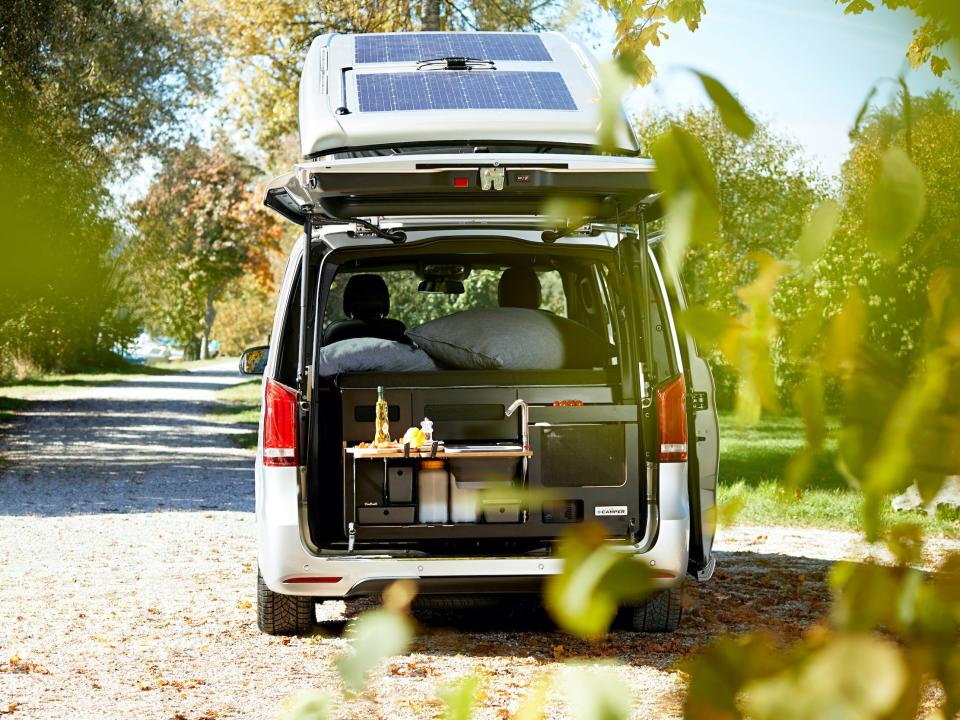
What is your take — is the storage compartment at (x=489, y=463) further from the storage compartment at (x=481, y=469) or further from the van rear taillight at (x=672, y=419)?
the van rear taillight at (x=672, y=419)

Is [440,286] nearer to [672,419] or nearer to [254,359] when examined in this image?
[254,359]

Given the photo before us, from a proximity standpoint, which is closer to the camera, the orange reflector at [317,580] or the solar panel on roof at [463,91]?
the orange reflector at [317,580]

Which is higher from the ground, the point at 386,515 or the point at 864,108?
the point at 864,108

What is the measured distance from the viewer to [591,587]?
2.45 feet

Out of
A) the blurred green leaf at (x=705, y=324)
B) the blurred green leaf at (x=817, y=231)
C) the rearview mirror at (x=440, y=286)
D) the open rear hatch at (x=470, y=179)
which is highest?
the open rear hatch at (x=470, y=179)

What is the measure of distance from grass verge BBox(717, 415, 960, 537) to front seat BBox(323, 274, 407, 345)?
1920 mm

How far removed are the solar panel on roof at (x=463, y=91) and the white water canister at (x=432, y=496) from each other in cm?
184

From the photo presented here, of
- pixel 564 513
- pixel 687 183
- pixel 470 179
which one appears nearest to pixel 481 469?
pixel 564 513

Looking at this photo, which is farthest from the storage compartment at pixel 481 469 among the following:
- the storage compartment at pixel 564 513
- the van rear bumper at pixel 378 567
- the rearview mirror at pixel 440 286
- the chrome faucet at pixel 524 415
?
the rearview mirror at pixel 440 286

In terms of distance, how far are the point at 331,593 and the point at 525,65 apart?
3.37m

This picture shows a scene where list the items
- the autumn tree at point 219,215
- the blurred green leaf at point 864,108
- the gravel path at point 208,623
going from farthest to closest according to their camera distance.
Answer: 1. the autumn tree at point 219,215
2. the gravel path at point 208,623
3. the blurred green leaf at point 864,108

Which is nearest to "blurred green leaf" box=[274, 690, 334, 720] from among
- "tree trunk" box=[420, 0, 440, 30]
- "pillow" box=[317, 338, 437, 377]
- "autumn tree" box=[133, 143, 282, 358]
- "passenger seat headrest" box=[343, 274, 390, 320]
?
"pillow" box=[317, 338, 437, 377]

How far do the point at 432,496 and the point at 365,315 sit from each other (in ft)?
4.81

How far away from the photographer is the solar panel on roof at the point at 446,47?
779 centimetres
